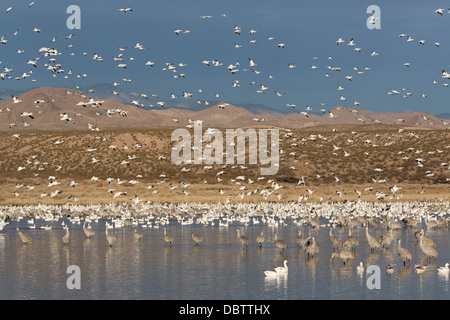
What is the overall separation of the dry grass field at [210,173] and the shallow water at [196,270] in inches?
736

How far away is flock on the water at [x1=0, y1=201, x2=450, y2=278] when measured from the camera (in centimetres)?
2739

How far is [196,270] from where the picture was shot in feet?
81.4

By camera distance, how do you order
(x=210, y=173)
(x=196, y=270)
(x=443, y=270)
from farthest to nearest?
(x=210, y=173) < (x=196, y=270) < (x=443, y=270)

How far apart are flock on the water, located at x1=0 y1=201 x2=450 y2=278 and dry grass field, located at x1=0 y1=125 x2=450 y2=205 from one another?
534 centimetres

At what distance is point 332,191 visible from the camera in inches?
2844

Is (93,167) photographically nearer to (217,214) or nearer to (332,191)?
(332,191)

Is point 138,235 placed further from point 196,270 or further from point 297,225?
point 297,225

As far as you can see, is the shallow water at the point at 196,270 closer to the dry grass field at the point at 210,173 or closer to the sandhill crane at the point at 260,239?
the sandhill crane at the point at 260,239

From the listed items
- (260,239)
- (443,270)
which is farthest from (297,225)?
(443,270)

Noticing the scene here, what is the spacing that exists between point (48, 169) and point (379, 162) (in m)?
45.6

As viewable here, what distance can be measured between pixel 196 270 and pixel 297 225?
1769cm

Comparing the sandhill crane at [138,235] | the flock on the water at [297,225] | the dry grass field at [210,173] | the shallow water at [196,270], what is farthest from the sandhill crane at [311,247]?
the dry grass field at [210,173]

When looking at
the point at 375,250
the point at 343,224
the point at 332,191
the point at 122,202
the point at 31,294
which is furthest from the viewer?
the point at 332,191

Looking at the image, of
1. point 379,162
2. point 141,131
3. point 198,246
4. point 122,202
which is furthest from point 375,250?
point 141,131
